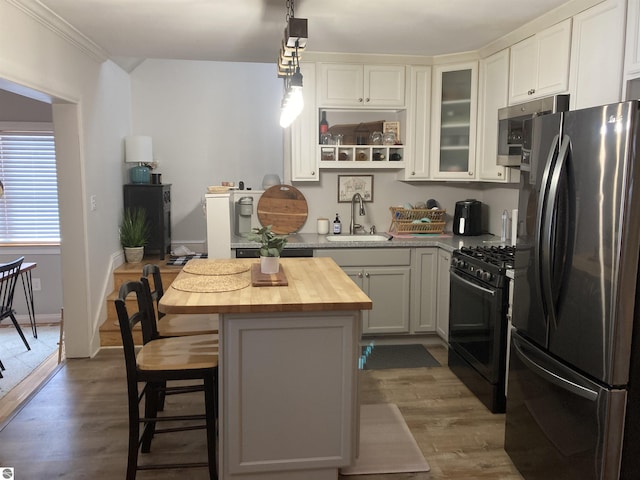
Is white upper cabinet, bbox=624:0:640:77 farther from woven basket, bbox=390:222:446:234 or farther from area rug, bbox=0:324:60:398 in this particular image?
area rug, bbox=0:324:60:398

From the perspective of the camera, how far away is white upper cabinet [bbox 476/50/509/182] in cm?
398

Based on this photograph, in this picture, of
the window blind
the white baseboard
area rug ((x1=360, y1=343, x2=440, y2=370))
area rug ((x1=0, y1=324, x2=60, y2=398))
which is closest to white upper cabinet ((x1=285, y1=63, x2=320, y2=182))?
area rug ((x1=360, y1=343, x2=440, y2=370))

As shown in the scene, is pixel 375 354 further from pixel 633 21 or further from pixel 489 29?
pixel 633 21

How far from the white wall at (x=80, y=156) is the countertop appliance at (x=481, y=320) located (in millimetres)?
2752

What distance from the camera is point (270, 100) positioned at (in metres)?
5.68

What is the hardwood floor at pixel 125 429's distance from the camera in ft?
8.67

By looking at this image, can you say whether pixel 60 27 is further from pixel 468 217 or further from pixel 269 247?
pixel 468 217

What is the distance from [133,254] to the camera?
4988 mm

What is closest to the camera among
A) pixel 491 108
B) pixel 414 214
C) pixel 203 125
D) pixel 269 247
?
pixel 269 247

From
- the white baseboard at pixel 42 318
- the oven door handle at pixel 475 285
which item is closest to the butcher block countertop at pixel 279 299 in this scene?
the oven door handle at pixel 475 285

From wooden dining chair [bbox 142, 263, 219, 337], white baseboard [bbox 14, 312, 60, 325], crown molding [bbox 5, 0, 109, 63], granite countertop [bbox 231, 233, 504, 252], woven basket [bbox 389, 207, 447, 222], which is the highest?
crown molding [bbox 5, 0, 109, 63]

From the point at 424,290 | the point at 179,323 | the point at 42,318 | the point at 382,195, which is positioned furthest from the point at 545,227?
the point at 42,318

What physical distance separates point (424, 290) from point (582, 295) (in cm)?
231

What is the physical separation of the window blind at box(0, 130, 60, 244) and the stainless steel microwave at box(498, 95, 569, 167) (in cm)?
471
